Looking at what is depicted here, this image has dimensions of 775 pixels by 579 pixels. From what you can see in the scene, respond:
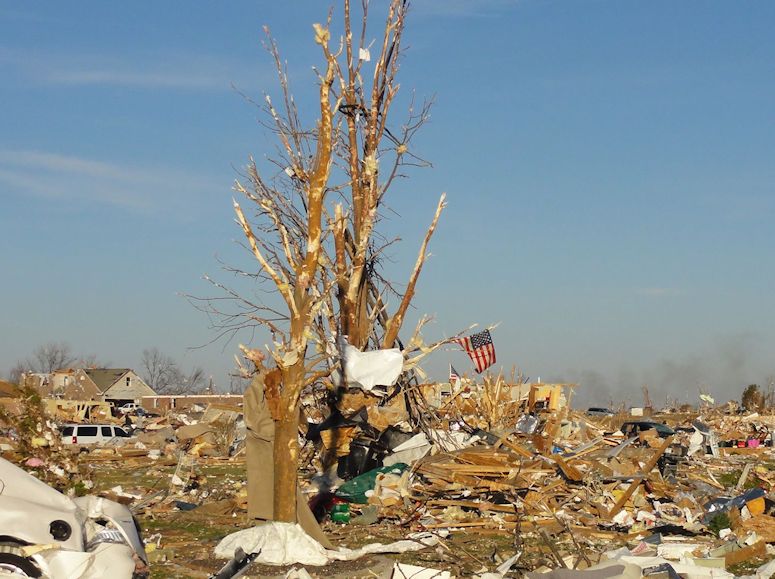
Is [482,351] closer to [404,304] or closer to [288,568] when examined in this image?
[404,304]

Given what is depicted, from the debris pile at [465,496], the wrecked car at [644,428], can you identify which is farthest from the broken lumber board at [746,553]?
the wrecked car at [644,428]

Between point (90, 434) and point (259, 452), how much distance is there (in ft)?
80.8

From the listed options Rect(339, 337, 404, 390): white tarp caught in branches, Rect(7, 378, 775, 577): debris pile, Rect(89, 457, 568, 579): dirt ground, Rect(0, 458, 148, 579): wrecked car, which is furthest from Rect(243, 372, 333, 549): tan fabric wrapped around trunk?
Rect(339, 337, 404, 390): white tarp caught in branches

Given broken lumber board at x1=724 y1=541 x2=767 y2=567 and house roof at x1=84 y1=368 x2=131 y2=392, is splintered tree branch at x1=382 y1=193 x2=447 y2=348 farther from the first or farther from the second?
house roof at x1=84 y1=368 x2=131 y2=392

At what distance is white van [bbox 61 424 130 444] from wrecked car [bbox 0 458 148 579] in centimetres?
2676

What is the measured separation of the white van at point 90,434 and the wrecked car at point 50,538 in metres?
26.8

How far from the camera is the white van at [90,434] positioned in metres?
33.9

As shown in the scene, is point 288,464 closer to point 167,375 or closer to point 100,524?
point 100,524

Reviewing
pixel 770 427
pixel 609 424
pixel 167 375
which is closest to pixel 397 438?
pixel 609 424

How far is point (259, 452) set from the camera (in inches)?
477

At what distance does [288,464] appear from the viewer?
37.0ft

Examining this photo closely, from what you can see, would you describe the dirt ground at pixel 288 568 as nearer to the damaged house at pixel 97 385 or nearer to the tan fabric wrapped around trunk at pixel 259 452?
the tan fabric wrapped around trunk at pixel 259 452

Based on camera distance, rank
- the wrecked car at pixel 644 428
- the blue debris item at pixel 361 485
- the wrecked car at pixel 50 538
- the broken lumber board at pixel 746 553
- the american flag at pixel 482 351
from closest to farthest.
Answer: the wrecked car at pixel 50 538, the broken lumber board at pixel 746 553, the blue debris item at pixel 361 485, the wrecked car at pixel 644 428, the american flag at pixel 482 351

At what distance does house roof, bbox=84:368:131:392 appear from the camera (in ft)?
250
